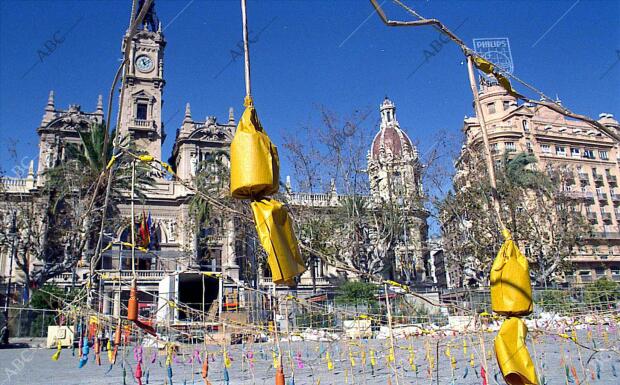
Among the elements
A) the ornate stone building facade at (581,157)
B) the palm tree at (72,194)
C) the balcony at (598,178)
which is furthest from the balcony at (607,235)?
the palm tree at (72,194)

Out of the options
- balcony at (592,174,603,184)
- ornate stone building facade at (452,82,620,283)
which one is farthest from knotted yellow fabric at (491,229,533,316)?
balcony at (592,174,603,184)

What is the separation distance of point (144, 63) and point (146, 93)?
3.19 metres

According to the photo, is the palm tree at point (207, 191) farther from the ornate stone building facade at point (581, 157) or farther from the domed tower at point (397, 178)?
the ornate stone building facade at point (581, 157)

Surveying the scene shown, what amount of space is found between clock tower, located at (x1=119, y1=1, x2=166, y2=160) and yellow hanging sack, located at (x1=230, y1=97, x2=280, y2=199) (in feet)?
130

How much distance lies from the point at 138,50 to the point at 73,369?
120 feet

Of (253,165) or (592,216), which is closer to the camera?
(253,165)

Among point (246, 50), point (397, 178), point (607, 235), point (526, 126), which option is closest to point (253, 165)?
point (246, 50)

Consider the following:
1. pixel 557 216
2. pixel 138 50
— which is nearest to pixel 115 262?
pixel 138 50

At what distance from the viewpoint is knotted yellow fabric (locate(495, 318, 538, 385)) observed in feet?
10.4

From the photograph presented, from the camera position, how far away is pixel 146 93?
43.0m

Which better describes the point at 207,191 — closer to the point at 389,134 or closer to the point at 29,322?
the point at 29,322

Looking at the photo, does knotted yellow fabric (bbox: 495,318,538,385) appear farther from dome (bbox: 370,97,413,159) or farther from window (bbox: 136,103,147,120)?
dome (bbox: 370,97,413,159)

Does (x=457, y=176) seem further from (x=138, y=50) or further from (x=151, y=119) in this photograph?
(x=138, y=50)

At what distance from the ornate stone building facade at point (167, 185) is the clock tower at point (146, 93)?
82 millimetres
